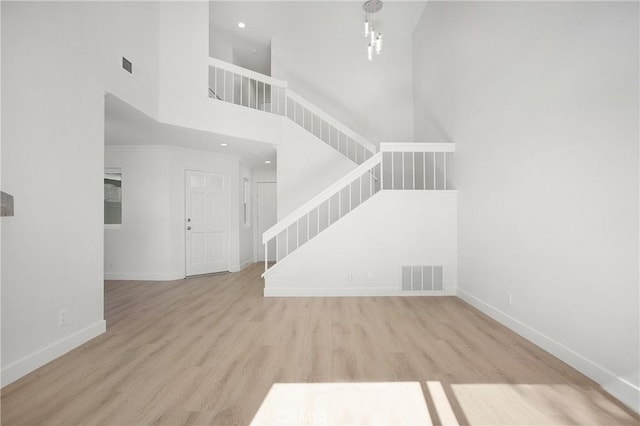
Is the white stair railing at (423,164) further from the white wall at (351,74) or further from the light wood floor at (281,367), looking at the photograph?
the light wood floor at (281,367)

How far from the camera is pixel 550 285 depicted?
238cm

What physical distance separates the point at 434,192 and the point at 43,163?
4.46 meters

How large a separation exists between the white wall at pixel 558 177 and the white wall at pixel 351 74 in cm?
271

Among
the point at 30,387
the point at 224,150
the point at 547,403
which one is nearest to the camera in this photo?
the point at 547,403

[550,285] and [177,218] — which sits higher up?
[177,218]

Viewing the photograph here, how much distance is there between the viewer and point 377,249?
416 cm

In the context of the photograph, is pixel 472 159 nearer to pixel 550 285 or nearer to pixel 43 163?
pixel 550 285

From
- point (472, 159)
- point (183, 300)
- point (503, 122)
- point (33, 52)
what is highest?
point (33, 52)

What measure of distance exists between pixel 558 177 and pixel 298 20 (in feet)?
20.1

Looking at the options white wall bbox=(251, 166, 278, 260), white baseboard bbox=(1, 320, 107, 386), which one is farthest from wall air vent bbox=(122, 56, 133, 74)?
white wall bbox=(251, 166, 278, 260)

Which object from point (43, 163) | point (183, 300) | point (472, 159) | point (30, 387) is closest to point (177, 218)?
point (183, 300)

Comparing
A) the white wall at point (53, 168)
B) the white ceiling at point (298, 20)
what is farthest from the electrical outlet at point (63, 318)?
the white ceiling at point (298, 20)

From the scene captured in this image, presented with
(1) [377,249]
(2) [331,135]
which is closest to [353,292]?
(1) [377,249]

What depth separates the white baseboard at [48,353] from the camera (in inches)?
78.2
